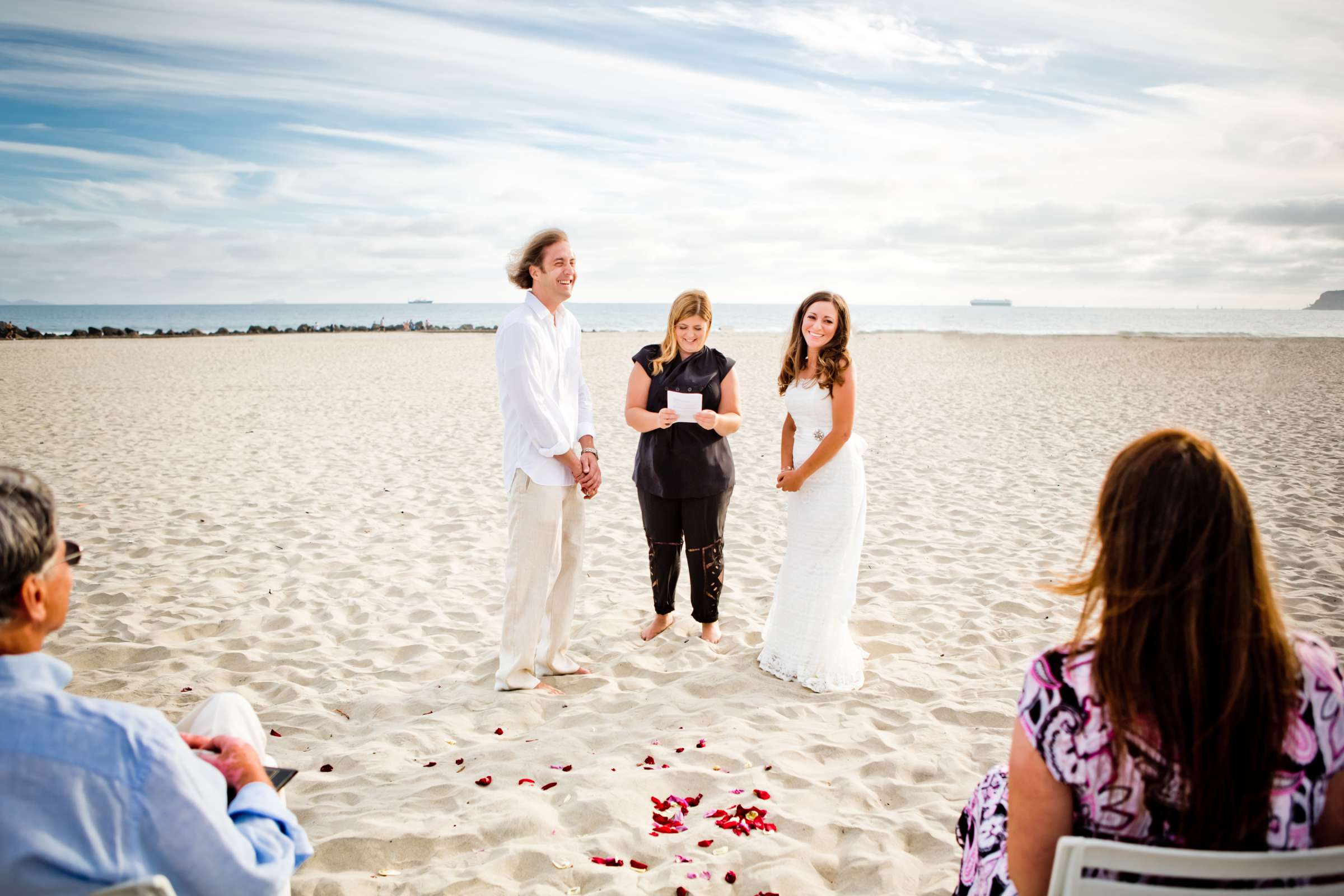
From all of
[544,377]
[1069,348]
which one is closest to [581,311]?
[1069,348]

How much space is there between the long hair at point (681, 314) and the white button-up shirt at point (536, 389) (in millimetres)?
599

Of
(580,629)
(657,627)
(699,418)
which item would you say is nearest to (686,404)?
(699,418)

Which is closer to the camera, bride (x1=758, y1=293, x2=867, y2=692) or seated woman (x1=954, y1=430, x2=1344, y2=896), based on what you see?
seated woman (x1=954, y1=430, x2=1344, y2=896)

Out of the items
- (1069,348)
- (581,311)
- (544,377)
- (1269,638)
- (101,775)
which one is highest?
(581,311)

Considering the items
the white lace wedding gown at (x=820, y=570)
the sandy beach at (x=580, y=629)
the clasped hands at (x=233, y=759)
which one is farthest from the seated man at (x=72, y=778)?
the white lace wedding gown at (x=820, y=570)

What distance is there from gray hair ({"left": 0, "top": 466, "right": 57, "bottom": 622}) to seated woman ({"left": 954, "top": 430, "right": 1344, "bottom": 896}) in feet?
6.29

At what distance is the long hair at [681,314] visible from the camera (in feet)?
14.6

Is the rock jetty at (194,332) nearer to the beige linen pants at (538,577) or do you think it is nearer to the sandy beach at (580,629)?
the sandy beach at (580,629)

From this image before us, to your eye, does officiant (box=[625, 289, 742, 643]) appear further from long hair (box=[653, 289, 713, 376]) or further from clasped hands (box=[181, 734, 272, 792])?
clasped hands (box=[181, 734, 272, 792])

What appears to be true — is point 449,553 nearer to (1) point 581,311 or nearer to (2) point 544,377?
(2) point 544,377

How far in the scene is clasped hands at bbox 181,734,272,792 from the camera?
177 cm

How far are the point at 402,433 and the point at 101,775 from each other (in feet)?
36.2

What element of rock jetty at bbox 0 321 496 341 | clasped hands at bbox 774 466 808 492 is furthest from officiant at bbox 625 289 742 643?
rock jetty at bbox 0 321 496 341

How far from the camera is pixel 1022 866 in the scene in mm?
1622
